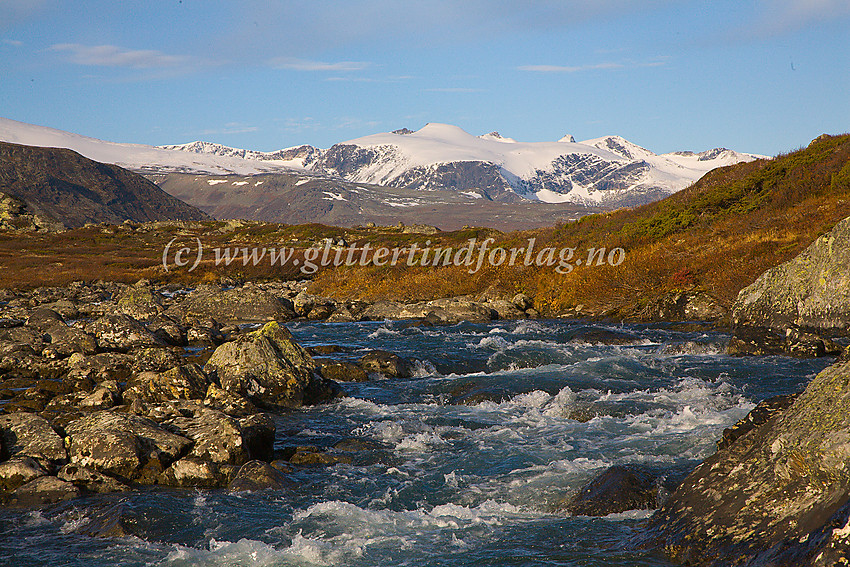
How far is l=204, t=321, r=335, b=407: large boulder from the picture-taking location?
633 inches

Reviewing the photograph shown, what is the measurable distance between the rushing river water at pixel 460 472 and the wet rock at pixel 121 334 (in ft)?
30.4

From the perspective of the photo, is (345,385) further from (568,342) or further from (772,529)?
(772,529)

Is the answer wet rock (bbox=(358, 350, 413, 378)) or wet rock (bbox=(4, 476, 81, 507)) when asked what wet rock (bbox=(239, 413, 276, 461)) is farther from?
wet rock (bbox=(358, 350, 413, 378))

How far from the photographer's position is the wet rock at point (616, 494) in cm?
903

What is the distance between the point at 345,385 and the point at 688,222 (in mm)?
24392

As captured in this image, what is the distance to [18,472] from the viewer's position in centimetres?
1061

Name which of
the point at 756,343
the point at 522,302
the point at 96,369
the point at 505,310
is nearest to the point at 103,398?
the point at 96,369

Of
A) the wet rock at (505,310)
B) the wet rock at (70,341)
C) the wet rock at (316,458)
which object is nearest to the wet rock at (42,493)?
the wet rock at (316,458)

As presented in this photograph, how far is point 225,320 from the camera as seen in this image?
3234cm

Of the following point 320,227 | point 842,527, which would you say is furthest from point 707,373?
point 320,227

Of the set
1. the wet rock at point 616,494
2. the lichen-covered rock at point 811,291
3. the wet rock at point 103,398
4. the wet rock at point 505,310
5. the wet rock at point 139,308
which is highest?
the lichen-covered rock at point 811,291

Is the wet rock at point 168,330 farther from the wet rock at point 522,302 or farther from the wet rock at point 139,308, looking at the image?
the wet rock at point 522,302

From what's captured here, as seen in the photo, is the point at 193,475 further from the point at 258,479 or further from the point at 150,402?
the point at 150,402

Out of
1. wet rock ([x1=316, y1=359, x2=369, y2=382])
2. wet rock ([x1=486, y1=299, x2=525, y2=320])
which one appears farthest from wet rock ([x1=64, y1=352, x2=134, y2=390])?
wet rock ([x1=486, y1=299, x2=525, y2=320])
